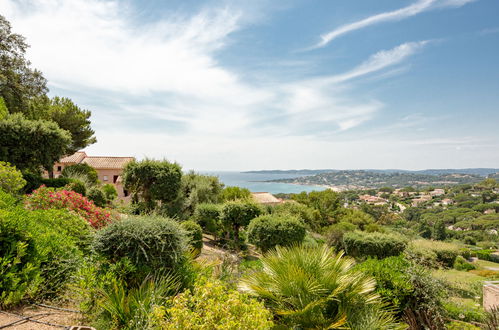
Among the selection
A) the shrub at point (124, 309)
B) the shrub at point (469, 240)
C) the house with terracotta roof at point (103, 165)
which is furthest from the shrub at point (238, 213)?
the shrub at point (469, 240)

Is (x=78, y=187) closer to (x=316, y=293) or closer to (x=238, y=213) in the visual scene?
(x=238, y=213)

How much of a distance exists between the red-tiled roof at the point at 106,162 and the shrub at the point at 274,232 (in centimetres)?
2147

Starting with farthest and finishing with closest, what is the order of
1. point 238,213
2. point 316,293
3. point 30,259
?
point 238,213, point 316,293, point 30,259

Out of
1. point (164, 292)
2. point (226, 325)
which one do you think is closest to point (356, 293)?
point (226, 325)

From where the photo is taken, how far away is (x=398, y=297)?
527 cm

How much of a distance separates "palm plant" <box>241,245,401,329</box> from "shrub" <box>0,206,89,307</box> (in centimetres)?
277

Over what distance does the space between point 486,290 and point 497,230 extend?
2498 inches

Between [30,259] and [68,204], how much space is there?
168 inches

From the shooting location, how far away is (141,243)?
4.31 m

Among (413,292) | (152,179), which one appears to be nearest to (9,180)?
(152,179)

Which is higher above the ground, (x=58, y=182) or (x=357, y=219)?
(x=58, y=182)

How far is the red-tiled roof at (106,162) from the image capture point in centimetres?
2941

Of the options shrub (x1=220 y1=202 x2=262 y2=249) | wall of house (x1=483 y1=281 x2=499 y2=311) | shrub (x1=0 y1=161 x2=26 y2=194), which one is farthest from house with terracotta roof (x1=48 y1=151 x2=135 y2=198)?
wall of house (x1=483 y1=281 x2=499 y2=311)

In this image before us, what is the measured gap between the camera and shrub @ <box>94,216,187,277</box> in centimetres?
425
